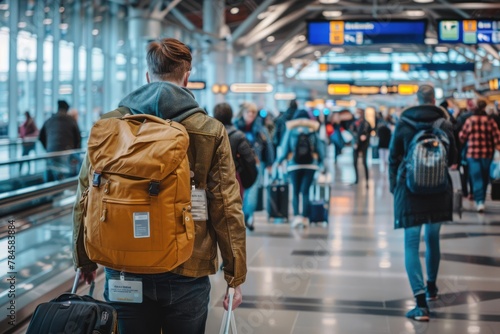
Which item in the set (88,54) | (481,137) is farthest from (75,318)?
(88,54)

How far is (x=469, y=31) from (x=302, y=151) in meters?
10.9

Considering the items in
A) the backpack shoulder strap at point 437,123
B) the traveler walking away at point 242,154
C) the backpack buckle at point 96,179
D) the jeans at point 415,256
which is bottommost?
the jeans at point 415,256

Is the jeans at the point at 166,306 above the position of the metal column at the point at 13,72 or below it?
below

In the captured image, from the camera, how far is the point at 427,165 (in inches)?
225

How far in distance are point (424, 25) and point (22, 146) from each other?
1074cm

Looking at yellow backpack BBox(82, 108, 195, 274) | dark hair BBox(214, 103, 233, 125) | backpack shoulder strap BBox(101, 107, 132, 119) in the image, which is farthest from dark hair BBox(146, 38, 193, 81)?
dark hair BBox(214, 103, 233, 125)

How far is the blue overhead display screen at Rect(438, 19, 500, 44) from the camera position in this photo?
1970 centimetres

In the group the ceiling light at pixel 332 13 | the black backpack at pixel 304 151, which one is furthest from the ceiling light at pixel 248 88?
the black backpack at pixel 304 151

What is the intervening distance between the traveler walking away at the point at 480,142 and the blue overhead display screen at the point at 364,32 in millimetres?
7843

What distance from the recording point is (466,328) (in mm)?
5586

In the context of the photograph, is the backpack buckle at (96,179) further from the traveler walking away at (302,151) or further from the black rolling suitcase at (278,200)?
the black rolling suitcase at (278,200)

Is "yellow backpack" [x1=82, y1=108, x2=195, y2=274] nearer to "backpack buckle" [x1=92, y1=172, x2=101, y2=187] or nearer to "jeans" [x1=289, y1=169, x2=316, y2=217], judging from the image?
"backpack buckle" [x1=92, y1=172, x2=101, y2=187]

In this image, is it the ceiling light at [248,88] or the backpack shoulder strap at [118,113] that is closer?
the backpack shoulder strap at [118,113]

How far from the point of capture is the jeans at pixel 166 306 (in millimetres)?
2857
